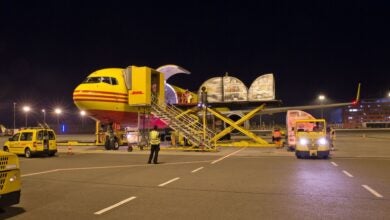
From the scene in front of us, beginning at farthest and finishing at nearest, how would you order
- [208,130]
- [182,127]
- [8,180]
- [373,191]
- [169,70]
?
[169,70] → [208,130] → [182,127] → [373,191] → [8,180]

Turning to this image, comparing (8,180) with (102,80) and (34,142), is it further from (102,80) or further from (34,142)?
(102,80)

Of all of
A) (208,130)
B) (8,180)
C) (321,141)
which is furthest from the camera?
(208,130)

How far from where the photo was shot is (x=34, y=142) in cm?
2095

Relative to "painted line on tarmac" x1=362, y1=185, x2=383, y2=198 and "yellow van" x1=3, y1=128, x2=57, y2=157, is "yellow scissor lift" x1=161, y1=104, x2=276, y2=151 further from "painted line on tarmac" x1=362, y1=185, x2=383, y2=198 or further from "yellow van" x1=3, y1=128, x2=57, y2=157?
"painted line on tarmac" x1=362, y1=185, x2=383, y2=198

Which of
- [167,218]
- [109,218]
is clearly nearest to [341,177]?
[167,218]

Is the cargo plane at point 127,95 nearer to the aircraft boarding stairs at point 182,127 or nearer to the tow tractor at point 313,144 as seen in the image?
the aircraft boarding stairs at point 182,127

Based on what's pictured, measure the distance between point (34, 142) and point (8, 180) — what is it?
609 inches

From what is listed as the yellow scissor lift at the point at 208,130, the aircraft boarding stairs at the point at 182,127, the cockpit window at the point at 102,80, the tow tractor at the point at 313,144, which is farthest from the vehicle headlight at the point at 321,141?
the cockpit window at the point at 102,80

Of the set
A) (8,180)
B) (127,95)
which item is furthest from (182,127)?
(8,180)

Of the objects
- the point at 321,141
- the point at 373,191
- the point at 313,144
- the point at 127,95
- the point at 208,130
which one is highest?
the point at 127,95

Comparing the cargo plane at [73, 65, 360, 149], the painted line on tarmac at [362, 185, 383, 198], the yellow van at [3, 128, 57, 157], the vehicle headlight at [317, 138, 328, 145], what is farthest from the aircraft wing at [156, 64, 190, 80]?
the painted line on tarmac at [362, 185, 383, 198]

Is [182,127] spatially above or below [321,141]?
above

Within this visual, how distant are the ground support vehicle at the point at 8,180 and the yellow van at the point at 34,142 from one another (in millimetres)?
15166

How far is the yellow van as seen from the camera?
2098 centimetres
